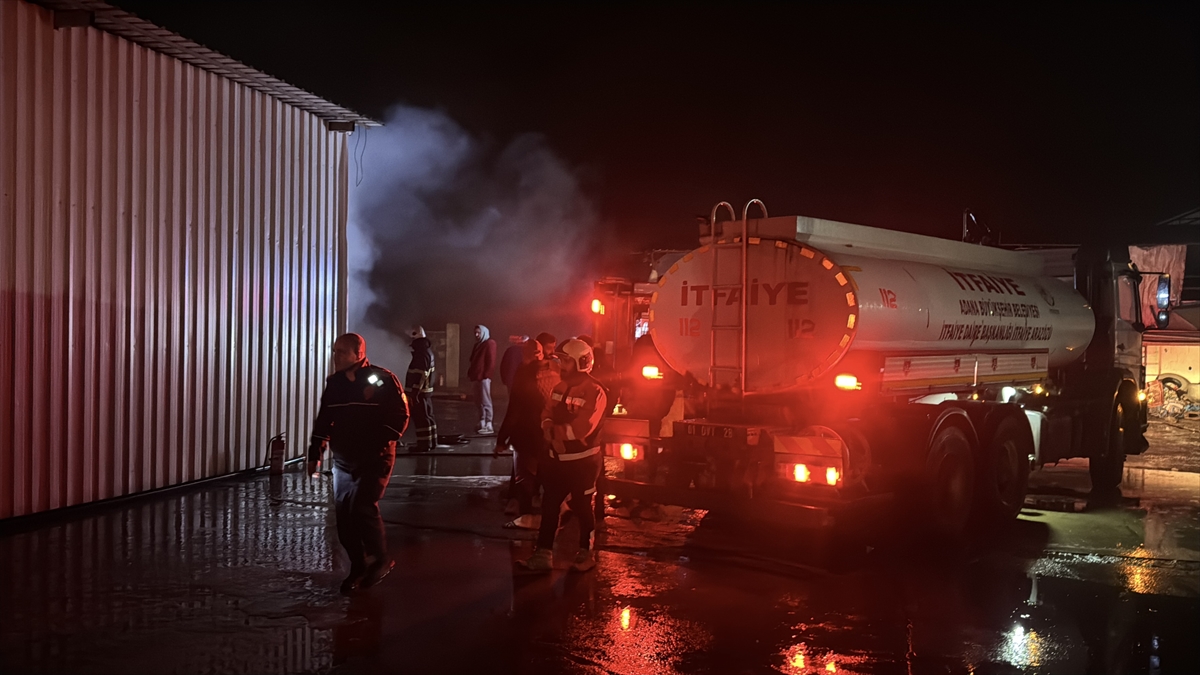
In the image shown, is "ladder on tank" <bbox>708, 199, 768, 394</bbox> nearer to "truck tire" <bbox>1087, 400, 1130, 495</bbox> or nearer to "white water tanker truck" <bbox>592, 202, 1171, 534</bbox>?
"white water tanker truck" <bbox>592, 202, 1171, 534</bbox>

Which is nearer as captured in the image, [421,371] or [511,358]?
[511,358]

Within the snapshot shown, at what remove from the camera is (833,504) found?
7141 mm

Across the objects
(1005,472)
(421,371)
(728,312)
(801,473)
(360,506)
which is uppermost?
(728,312)

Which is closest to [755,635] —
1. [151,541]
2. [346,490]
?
[346,490]

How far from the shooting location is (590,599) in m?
6.28

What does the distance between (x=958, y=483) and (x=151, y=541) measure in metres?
6.75

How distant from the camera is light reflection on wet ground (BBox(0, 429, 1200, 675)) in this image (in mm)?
5176

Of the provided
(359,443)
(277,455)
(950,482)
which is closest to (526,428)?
(359,443)

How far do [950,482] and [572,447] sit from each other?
3.53 meters

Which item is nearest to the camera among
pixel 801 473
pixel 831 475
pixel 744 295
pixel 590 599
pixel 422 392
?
pixel 590 599

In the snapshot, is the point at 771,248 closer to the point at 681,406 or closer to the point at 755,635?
the point at 681,406

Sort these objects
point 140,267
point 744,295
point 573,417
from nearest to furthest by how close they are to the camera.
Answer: point 573,417
point 744,295
point 140,267

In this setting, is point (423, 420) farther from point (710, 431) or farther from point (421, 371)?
point (710, 431)

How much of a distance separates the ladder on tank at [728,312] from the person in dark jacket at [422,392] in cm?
581
